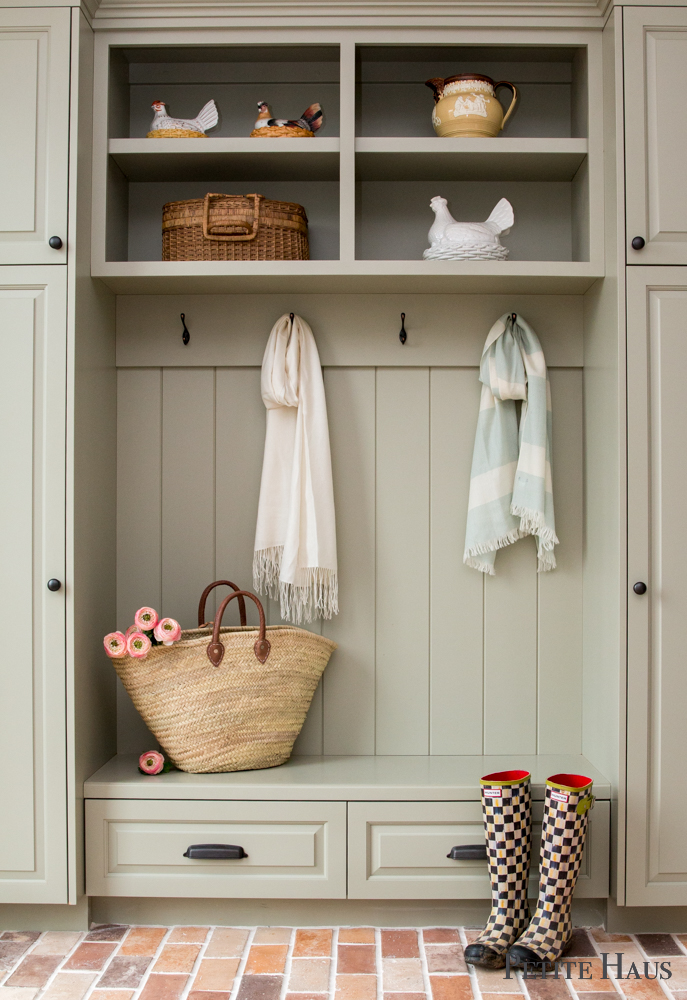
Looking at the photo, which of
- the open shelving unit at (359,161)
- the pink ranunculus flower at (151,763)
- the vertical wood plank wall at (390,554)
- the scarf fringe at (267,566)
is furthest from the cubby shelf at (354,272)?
the pink ranunculus flower at (151,763)

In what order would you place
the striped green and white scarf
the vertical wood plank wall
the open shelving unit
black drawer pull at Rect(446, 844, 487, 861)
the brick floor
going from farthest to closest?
the vertical wood plank wall < the striped green and white scarf < the open shelving unit < black drawer pull at Rect(446, 844, 487, 861) < the brick floor

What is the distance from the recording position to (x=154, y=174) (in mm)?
2215

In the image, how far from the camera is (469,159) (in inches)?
81.8

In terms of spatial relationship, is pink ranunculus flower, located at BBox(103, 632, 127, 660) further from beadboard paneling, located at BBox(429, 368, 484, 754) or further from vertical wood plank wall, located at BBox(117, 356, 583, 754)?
beadboard paneling, located at BBox(429, 368, 484, 754)

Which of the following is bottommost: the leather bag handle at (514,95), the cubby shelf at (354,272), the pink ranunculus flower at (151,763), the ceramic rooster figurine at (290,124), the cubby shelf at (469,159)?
the pink ranunculus flower at (151,763)

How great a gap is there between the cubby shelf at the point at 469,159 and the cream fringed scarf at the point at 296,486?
0.48 meters

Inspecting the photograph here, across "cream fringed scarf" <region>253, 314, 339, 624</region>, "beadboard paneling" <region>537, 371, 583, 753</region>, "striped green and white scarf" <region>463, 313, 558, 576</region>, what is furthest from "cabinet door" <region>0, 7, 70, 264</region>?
"beadboard paneling" <region>537, 371, 583, 753</region>

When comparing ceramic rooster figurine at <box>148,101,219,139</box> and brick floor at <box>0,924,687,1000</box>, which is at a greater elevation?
ceramic rooster figurine at <box>148,101,219,139</box>

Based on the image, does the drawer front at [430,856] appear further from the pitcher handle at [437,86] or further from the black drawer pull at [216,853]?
the pitcher handle at [437,86]

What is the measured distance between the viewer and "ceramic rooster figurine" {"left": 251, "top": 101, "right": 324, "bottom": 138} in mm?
2033

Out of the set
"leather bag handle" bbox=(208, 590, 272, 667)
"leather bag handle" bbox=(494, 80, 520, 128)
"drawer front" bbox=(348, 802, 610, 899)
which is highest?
"leather bag handle" bbox=(494, 80, 520, 128)

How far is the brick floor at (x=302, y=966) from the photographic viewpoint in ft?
5.45

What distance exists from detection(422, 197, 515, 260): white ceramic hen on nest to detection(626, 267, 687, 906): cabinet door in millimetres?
356

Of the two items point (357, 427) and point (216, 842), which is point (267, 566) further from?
point (216, 842)
